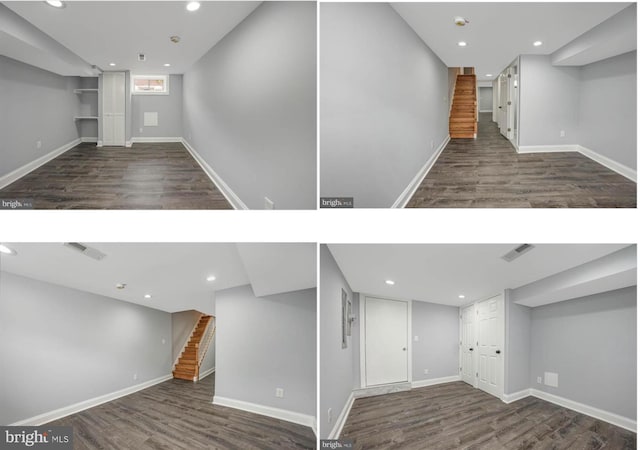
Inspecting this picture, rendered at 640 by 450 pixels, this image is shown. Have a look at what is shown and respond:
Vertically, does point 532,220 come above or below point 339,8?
below

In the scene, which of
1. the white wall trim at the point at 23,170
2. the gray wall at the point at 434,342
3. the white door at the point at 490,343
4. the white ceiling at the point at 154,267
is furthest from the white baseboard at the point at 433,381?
the white wall trim at the point at 23,170

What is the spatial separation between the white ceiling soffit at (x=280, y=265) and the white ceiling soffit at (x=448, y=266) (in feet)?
1.15

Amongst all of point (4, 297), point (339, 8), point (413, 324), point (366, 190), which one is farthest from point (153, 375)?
point (339, 8)

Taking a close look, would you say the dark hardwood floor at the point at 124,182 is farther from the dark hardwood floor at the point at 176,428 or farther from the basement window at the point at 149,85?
the dark hardwood floor at the point at 176,428

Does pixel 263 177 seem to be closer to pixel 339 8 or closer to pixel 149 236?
pixel 149 236

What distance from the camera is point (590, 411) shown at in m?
4.12

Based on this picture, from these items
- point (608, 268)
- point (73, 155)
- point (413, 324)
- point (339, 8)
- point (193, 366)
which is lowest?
point (193, 366)

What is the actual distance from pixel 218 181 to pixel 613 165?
233 centimetres

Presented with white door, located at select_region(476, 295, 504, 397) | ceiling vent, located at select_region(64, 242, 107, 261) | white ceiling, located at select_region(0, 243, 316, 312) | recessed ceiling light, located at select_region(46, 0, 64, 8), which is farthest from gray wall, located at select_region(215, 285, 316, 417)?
recessed ceiling light, located at select_region(46, 0, 64, 8)

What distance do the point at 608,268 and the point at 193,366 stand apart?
6398 mm

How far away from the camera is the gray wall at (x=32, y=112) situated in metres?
2.72

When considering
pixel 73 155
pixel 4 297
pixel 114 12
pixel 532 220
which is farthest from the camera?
pixel 4 297

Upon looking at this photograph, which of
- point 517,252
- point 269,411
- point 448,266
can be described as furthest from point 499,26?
point 269,411

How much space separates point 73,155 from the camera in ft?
8.85
